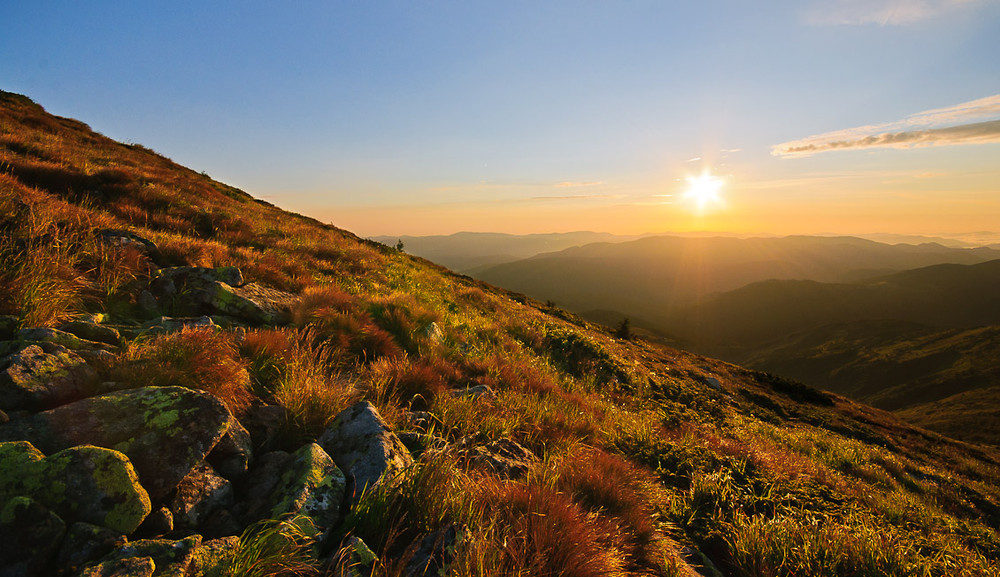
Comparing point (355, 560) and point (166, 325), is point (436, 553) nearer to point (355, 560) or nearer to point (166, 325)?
point (355, 560)

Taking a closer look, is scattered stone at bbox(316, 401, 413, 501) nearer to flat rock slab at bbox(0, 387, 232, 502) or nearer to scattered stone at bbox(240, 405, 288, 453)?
scattered stone at bbox(240, 405, 288, 453)

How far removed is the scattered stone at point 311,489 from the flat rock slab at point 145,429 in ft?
1.76

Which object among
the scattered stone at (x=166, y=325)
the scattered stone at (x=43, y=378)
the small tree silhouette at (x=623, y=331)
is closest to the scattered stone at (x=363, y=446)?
the scattered stone at (x=43, y=378)

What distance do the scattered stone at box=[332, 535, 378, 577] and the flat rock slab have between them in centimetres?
111

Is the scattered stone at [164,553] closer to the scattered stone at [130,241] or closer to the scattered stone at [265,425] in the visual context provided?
the scattered stone at [265,425]

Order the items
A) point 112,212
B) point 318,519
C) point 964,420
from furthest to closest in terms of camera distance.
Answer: point 964,420
point 112,212
point 318,519

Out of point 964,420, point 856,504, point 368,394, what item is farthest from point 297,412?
point 964,420

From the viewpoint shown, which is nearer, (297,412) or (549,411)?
(297,412)

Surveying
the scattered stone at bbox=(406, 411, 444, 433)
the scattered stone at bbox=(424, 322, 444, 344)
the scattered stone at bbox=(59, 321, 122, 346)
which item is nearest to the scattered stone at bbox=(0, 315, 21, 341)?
the scattered stone at bbox=(59, 321, 122, 346)

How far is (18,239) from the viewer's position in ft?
14.4

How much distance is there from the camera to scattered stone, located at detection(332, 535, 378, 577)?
6.77 feet

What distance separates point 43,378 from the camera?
8.71 ft

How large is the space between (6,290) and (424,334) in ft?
16.1

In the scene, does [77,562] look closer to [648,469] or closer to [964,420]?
[648,469]
